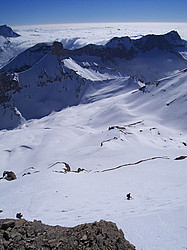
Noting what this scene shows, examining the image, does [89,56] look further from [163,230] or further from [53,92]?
[163,230]

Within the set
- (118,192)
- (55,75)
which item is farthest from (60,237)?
(55,75)

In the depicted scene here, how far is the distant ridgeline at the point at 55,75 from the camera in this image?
382ft

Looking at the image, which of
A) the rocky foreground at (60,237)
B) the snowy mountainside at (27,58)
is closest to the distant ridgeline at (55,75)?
the snowy mountainside at (27,58)

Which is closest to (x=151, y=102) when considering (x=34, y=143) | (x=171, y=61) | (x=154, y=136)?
(x=154, y=136)

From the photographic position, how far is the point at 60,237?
534 cm

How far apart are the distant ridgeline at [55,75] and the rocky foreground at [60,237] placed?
344 ft

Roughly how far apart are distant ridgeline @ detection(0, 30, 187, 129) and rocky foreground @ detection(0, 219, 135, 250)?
10477 centimetres

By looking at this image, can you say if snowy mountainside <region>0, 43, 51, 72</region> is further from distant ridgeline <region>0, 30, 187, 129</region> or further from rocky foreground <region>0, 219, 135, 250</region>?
rocky foreground <region>0, 219, 135, 250</region>

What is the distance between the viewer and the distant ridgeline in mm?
116375

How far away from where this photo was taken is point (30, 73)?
131 metres

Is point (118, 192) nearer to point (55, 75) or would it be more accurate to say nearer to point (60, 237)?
point (60, 237)

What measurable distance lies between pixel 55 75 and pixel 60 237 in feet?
449

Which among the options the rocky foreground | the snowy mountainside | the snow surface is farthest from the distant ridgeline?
the rocky foreground

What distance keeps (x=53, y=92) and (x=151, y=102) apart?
8308 centimetres
